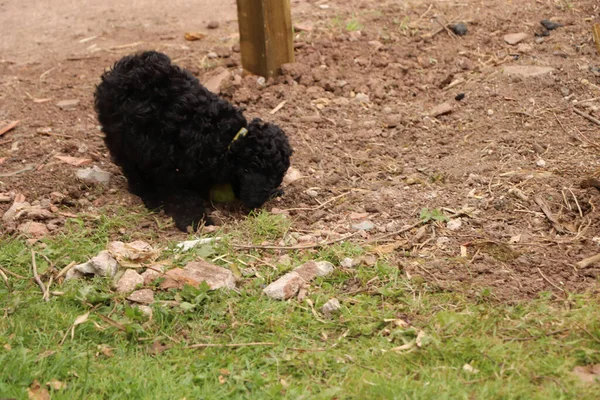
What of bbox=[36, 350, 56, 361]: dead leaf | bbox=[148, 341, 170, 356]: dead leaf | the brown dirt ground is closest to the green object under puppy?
the brown dirt ground

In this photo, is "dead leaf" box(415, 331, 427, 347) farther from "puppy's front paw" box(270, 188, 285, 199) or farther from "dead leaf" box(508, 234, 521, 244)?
"puppy's front paw" box(270, 188, 285, 199)

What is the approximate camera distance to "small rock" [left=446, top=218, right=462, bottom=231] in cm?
464

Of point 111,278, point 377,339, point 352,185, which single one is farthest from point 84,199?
point 377,339

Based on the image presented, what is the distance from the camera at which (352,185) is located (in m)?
5.50

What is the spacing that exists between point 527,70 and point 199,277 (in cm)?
393

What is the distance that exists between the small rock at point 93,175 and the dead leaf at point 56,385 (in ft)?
7.92

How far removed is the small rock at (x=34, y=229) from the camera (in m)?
4.76

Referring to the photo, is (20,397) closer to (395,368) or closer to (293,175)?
(395,368)

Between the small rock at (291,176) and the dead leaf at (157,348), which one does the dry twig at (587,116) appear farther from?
the dead leaf at (157,348)

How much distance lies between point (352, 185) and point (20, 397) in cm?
291

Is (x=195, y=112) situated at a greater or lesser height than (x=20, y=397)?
greater

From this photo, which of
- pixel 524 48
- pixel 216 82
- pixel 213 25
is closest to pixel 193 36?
pixel 213 25

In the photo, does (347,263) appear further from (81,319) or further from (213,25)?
(213,25)

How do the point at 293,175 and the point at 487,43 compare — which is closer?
the point at 293,175
